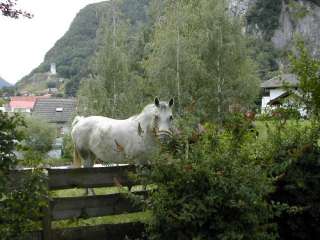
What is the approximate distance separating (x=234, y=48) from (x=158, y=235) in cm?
3037

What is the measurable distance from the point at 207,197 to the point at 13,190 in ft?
6.38

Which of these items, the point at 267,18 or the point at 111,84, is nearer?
the point at 111,84

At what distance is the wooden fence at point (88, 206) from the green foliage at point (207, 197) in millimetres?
760

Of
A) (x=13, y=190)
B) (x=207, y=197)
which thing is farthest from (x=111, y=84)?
(x=13, y=190)

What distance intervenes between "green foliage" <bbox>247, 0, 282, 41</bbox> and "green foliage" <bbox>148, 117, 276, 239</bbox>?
97818 millimetres

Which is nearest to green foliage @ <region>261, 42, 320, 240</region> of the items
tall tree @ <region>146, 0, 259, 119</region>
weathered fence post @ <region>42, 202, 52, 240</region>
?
weathered fence post @ <region>42, 202, 52, 240</region>

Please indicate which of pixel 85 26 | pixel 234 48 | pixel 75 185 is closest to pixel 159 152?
pixel 75 185

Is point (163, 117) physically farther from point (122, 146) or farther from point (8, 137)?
point (8, 137)

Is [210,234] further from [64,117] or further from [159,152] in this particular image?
[64,117]

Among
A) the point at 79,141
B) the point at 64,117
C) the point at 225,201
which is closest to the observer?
the point at 225,201

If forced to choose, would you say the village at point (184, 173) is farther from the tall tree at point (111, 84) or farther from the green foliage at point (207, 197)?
the tall tree at point (111, 84)

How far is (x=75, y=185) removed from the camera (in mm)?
5918

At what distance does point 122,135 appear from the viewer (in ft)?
28.7

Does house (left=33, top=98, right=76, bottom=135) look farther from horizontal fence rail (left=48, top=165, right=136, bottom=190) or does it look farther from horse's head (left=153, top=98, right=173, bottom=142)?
horizontal fence rail (left=48, top=165, right=136, bottom=190)
